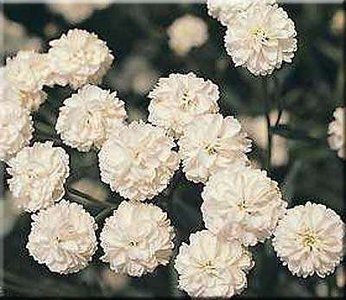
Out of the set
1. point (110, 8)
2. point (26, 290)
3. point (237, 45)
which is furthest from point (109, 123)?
point (110, 8)

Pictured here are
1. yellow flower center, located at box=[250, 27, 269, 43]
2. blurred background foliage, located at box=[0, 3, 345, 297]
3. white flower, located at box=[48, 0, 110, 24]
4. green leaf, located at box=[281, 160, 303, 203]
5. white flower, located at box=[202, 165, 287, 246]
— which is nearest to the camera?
white flower, located at box=[202, 165, 287, 246]

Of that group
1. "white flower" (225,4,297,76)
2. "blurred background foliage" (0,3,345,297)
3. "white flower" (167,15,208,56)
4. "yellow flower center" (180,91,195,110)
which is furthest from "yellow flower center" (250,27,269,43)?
"white flower" (167,15,208,56)

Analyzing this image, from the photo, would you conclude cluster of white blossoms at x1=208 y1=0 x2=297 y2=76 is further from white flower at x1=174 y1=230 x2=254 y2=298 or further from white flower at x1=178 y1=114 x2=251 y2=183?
white flower at x1=174 y1=230 x2=254 y2=298

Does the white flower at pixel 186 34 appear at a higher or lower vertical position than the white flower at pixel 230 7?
lower

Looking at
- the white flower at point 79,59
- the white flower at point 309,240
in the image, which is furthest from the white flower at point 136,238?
the white flower at point 79,59

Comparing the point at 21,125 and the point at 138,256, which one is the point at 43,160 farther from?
the point at 138,256

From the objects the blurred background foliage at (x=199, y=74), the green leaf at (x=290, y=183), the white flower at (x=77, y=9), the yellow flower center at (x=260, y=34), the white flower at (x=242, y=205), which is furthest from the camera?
the white flower at (x=77, y=9)

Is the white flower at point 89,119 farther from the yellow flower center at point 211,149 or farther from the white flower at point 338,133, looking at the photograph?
the white flower at point 338,133
